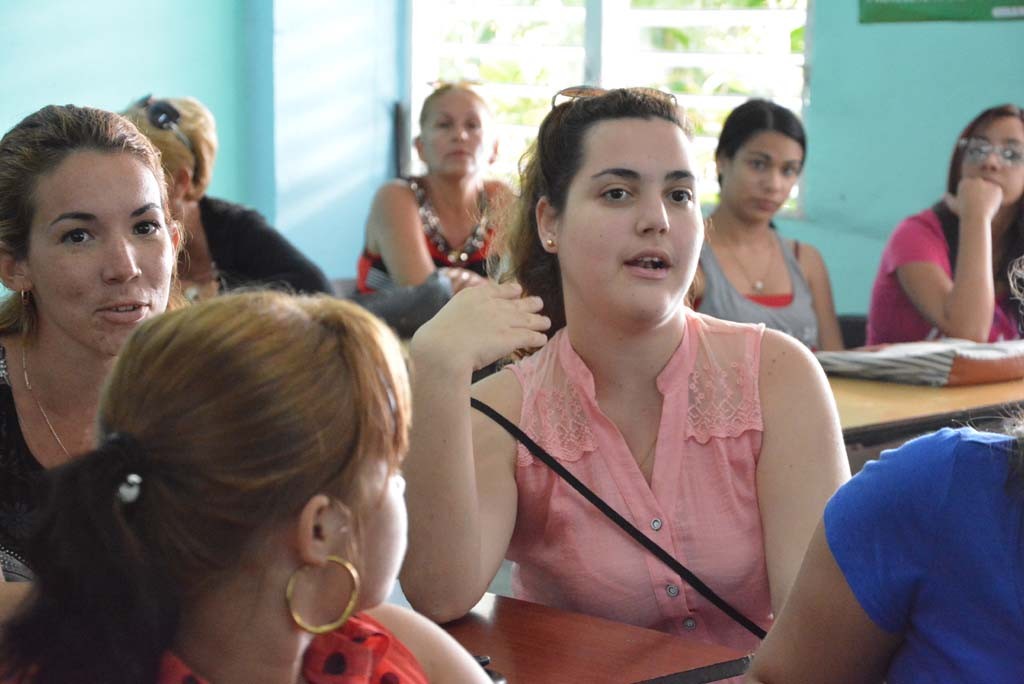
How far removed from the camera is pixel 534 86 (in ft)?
20.0

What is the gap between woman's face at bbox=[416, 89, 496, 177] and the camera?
4.48 meters

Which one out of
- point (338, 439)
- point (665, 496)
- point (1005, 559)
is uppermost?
point (338, 439)

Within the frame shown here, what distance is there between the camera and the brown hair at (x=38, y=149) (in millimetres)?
1858

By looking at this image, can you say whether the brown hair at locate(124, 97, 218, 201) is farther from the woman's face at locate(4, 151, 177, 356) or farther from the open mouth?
the open mouth

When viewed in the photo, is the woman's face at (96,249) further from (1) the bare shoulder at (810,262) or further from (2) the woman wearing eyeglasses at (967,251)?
(2) the woman wearing eyeglasses at (967,251)

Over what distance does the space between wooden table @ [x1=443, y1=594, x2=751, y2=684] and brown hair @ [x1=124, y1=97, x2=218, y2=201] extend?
7.39ft

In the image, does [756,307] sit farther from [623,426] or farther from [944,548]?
[944,548]

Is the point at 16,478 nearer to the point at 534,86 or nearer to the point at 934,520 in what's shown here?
the point at 934,520

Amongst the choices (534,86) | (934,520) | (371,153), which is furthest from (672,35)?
(934,520)

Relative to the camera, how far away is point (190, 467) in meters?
0.99

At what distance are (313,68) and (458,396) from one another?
4455 mm

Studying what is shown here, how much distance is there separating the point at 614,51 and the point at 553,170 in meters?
3.93

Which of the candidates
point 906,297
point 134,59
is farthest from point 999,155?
point 134,59

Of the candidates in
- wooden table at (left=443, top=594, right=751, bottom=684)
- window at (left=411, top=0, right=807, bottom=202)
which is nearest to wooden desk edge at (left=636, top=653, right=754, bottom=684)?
wooden table at (left=443, top=594, right=751, bottom=684)
